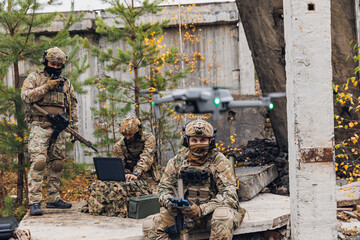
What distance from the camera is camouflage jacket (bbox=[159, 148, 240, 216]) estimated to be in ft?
14.9

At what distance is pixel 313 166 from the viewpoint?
4.00 m

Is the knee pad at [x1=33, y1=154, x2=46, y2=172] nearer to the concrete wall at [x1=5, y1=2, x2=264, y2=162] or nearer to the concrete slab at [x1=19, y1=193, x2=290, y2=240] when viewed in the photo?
the concrete slab at [x1=19, y1=193, x2=290, y2=240]

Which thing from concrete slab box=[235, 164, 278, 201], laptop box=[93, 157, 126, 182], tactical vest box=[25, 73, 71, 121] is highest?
tactical vest box=[25, 73, 71, 121]

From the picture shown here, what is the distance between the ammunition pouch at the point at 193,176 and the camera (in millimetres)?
4637

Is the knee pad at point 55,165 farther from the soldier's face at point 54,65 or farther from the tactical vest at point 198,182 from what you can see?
the tactical vest at point 198,182

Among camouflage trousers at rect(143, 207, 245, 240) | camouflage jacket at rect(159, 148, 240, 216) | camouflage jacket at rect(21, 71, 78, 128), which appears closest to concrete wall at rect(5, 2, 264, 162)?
camouflage jacket at rect(21, 71, 78, 128)

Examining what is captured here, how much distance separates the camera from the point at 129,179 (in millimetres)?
5984

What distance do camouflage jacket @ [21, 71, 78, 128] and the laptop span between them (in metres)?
1.00

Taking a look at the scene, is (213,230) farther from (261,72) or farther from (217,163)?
(261,72)

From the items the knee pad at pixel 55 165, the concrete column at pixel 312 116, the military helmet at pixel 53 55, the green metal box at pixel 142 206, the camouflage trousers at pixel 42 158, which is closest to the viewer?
the concrete column at pixel 312 116

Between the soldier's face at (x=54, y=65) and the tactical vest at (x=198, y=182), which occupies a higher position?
the soldier's face at (x=54, y=65)

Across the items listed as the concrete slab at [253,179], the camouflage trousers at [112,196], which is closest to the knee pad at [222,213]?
the camouflage trousers at [112,196]

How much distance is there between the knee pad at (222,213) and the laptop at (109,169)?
182cm

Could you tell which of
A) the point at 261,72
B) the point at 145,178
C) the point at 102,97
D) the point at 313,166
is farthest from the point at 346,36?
the point at 102,97
